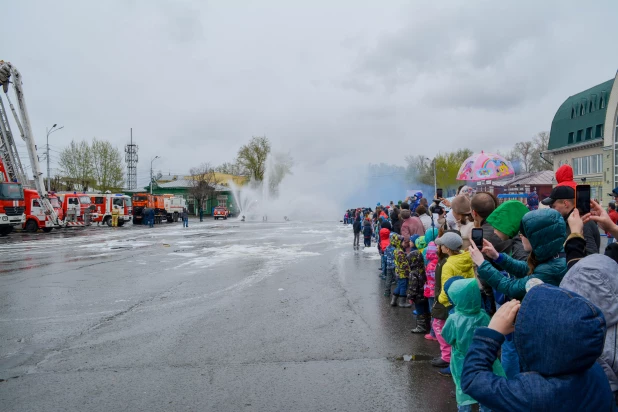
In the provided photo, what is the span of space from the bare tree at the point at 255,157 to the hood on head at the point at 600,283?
251 feet

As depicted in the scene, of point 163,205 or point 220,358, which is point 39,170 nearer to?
point 163,205

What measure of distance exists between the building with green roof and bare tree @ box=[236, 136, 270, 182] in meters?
47.3

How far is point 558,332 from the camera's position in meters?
1.61

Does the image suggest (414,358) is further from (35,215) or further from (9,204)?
(35,215)

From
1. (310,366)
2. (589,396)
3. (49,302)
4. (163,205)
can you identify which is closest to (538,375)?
(589,396)

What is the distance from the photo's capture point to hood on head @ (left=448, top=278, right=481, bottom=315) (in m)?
3.62

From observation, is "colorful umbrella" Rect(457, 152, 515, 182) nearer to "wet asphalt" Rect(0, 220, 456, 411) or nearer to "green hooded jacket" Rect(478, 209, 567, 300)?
"wet asphalt" Rect(0, 220, 456, 411)

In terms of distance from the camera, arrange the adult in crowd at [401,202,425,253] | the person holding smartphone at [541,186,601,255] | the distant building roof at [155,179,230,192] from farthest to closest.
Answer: the distant building roof at [155,179,230,192] < the adult in crowd at [401,202,425,253] < the person holding smartphone at [541,186,601,255]

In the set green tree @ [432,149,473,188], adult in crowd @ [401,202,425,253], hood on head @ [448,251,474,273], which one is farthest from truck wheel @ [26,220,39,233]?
green tree @ [432,149,473,188]

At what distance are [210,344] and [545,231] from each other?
470cm

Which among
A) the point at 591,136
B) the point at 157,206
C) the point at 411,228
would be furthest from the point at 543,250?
the point at 157,206

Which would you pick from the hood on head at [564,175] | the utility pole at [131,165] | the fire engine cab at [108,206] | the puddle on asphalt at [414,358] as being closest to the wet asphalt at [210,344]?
the puddle on asphalt at [414,358]

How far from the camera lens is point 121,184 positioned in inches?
2867

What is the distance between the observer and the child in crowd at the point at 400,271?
8.06 meters
